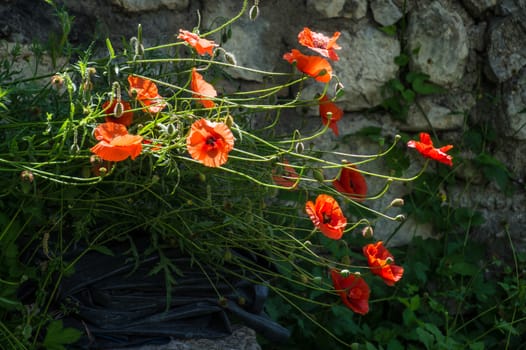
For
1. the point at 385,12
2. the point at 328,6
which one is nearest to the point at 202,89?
the point at 328,6

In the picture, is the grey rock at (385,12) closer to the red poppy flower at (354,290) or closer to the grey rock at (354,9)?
the grey rock at (354,9)

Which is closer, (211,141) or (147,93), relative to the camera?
(211,141)

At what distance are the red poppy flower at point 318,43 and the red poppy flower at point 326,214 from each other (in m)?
0.29

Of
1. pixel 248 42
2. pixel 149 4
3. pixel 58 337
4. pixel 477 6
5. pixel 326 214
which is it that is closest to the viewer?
pixel 58 337

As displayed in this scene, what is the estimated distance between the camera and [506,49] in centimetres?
247

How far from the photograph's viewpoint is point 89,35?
2.03 meters

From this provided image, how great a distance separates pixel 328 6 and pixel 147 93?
923mm

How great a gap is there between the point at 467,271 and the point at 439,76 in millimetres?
588

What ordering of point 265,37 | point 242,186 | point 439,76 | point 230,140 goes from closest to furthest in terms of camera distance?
point 230,140, point 242,186, point 265,37, point 439,76

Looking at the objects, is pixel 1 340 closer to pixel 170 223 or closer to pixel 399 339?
pixel 170 223

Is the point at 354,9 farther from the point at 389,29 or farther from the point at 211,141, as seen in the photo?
the point at 211,141

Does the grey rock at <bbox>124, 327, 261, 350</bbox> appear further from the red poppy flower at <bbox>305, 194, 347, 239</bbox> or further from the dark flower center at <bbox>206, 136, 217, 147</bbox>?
the dark flower center at <bbox>206, 136, 217, 147</bbox>

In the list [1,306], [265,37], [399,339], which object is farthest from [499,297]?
[1,306]

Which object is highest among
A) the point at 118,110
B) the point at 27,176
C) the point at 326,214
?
the point at 118,110
